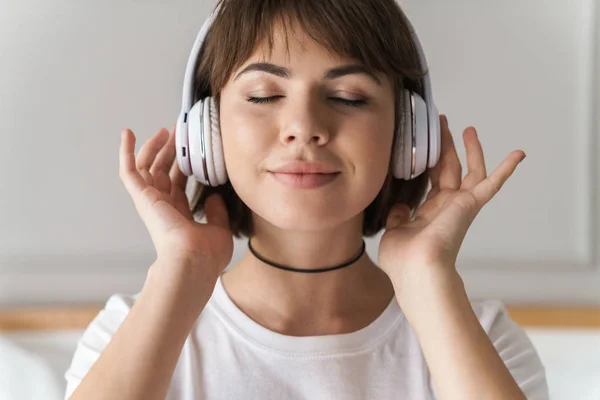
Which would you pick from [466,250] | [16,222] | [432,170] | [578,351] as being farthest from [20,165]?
[578,351]

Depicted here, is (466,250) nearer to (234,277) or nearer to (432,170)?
(432,170)

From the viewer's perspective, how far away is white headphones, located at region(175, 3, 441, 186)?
1.04 meters

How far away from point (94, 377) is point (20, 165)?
114cm

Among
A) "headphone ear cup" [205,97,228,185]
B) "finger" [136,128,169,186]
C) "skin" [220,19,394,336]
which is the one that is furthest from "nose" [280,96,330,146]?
"finger" [136,128,169,186]

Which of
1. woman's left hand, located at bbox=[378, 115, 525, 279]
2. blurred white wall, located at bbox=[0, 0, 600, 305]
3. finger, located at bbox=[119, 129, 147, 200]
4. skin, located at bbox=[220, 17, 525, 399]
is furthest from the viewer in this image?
blurred white wall, located at bbox=[0, 0, 600, 305]

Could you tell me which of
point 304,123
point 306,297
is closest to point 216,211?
point 306,297

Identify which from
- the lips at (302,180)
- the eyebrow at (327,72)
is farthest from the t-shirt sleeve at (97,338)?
the eyebrow at (327,72)

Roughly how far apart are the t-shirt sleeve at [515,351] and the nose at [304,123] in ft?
1.63

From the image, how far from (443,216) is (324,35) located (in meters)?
0.38

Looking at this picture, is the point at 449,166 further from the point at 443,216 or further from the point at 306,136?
the point at 306,136

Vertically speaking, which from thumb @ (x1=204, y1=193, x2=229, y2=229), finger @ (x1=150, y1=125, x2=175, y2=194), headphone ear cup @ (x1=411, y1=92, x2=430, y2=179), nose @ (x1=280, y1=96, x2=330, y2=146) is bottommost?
thumb @ (x1=204, y1=193, x2=229, y2=229)

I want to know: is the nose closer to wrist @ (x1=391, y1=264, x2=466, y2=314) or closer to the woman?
the woman

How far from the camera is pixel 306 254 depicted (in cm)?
115

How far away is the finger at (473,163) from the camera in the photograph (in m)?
1.14
